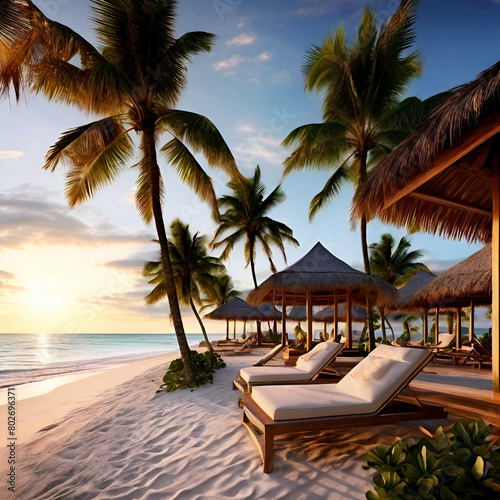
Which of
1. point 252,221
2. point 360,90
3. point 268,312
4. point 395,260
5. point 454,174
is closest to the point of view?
point 454,174

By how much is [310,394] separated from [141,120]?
19.3 feet

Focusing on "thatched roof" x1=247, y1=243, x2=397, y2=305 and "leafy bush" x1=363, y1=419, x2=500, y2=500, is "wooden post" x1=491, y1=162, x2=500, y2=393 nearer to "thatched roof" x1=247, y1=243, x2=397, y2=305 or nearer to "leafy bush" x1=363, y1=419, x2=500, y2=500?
"leafy bush" x1=363, y1=419, x2=500, y2=500

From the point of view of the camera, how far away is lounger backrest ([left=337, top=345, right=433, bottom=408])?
305 cm

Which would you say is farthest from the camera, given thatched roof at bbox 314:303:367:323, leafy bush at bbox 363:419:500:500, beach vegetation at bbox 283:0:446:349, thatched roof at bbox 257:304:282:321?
thatched roof at bbox 257:304:282:321

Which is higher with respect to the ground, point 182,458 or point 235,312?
point 235,312

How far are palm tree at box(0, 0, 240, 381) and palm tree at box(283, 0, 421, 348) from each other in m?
3.87

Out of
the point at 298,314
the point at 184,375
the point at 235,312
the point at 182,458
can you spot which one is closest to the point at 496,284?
the point at 182,458

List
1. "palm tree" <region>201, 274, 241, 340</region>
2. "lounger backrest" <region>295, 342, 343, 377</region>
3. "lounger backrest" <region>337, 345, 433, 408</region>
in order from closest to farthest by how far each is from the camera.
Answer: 1. "lounger backrest" <region>337, 345, 433, 408</region>
2. "lounger backrest" <region>295, 342, 343, 377</region>
3. "palm tree" <region>201, 274, 241, 340</region>

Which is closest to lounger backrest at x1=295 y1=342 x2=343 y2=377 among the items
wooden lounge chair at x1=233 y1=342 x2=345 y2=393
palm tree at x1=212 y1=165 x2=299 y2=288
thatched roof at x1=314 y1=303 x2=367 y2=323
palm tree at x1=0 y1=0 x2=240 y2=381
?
wooden lounge chair at x1=233 y1=342 x2=345 y2=393

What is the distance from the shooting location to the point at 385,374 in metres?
3.19

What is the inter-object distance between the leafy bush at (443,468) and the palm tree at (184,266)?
49.5 feet

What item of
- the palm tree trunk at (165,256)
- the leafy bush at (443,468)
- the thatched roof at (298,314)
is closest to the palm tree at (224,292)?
the thatched roof at (298,314)

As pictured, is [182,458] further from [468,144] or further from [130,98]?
[130,98]

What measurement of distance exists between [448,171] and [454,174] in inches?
8.7
